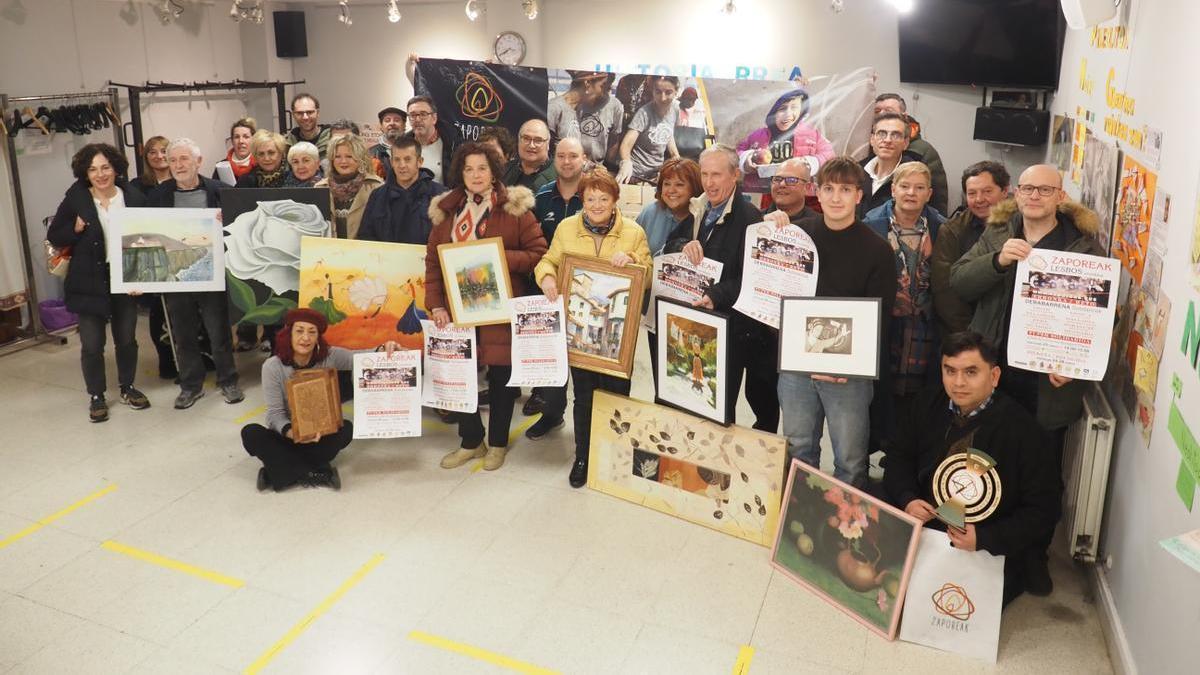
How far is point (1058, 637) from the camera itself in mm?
3260

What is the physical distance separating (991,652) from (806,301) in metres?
1.41

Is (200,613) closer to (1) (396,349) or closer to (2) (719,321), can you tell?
(1) (396,349)

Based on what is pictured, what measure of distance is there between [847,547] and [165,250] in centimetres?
404

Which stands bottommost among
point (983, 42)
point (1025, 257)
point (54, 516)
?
point (54, 516)

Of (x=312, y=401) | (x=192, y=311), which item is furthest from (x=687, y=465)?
(x=192, y=311)

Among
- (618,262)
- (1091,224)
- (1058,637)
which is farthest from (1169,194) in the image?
(618,262)

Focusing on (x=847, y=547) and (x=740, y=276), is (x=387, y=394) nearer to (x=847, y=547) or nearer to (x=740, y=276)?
(x=740, y=276)

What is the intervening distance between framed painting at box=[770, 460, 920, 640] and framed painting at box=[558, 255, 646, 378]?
96cm

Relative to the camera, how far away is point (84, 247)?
5102mm

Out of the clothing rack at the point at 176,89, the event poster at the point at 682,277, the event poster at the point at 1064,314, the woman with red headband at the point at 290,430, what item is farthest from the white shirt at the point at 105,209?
the event poster at the point at 1064,314

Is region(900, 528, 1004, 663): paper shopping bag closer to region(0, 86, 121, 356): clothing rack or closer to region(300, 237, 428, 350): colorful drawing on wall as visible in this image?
region(300, 237, 428, 350): colorful drawing on wall

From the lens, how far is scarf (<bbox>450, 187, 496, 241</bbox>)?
4.32 m

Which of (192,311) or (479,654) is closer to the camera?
(479,654)

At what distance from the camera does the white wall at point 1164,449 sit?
2.56 meters
